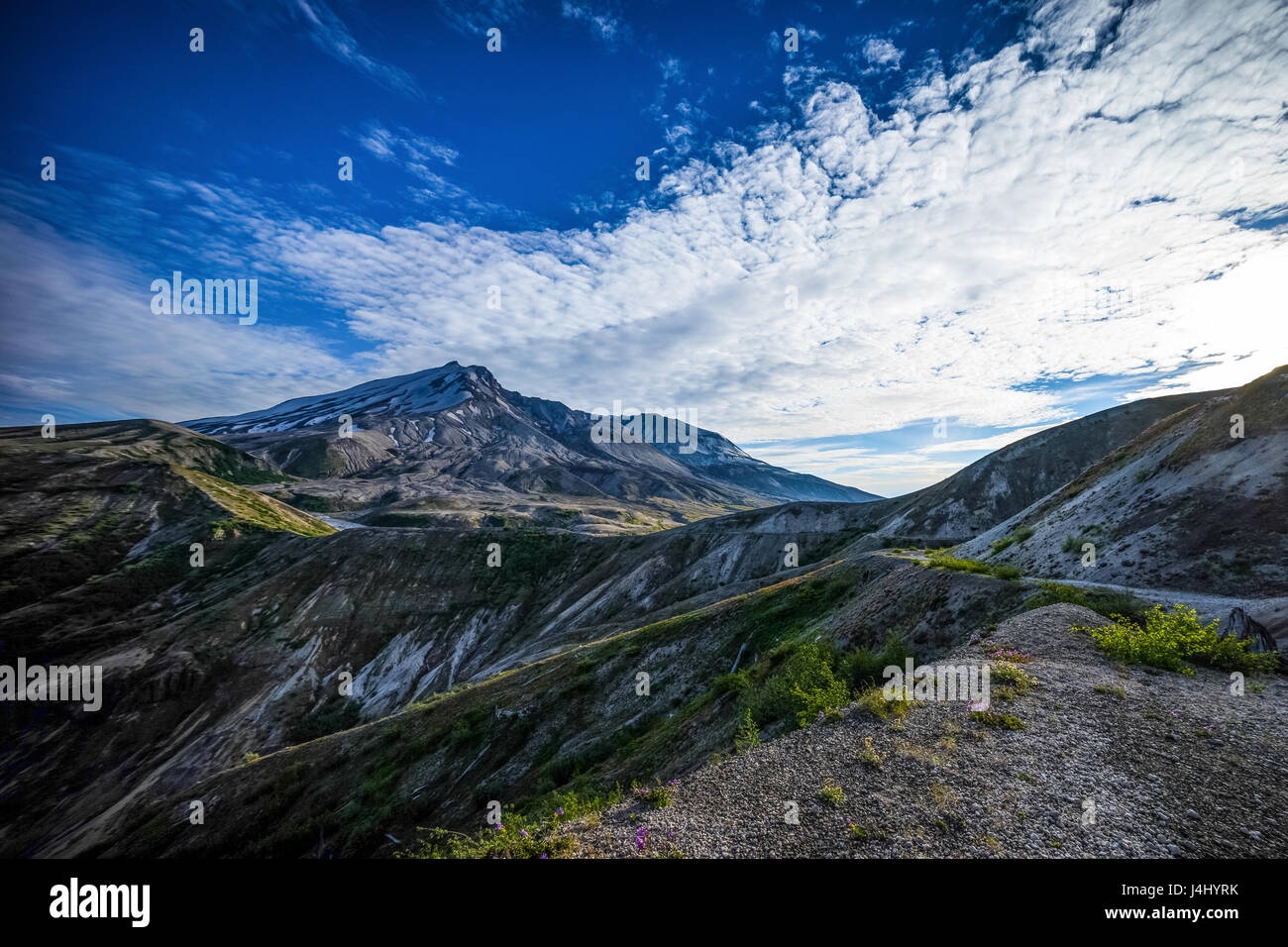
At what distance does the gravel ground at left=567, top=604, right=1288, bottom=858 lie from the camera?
5832mm

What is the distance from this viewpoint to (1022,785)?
685 cm

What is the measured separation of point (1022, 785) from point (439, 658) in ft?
198

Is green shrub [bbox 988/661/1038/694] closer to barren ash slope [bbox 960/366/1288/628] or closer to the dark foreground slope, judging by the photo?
the dark foreground slope

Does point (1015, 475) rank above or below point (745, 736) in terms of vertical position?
above

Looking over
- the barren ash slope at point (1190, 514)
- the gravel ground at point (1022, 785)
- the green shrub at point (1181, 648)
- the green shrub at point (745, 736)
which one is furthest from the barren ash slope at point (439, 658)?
the barren ash slope at point (1190, 514)

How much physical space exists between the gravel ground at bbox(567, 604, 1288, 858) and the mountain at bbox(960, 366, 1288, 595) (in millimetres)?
11536

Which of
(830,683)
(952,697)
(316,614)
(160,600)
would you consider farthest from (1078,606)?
(160,600)

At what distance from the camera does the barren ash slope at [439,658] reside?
39.9ft

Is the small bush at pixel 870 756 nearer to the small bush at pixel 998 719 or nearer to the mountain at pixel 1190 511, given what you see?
the small bush at pixel 998 719

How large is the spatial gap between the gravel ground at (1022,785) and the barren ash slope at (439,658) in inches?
3.7

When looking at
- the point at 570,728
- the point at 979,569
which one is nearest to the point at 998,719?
the point at 979,569

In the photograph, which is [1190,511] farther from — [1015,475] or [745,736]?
[1015,475]

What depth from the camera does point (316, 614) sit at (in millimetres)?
58219

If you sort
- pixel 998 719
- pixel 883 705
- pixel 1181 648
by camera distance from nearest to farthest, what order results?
pixel 998 719, pixel 883 705, pixel 1181 648
